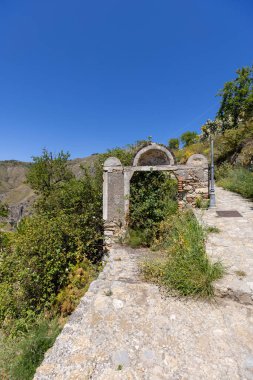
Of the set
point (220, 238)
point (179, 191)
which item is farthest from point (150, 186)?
point (220, 238)

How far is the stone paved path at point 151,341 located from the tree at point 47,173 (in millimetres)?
15857

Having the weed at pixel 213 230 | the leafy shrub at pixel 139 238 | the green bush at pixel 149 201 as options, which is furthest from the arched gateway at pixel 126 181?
the weed at pixel 213 230

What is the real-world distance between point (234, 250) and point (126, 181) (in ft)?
12.7

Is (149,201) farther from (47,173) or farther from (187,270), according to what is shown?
(47,173)

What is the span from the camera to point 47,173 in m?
18.8

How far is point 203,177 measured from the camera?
7.43 metres

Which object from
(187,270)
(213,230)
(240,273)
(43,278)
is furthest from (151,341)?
(43,278)

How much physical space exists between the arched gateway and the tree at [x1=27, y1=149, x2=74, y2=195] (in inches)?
465

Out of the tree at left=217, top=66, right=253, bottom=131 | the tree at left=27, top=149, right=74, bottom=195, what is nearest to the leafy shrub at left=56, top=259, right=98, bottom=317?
the tree at left=27, top=149, right=74, bottom=195

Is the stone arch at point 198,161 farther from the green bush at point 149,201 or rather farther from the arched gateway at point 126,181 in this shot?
the green bush at point 149,201

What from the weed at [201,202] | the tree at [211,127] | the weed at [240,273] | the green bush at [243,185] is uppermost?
the tree at [211,127]

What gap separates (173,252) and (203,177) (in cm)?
393

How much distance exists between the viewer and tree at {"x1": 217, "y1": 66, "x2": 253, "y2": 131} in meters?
24.2

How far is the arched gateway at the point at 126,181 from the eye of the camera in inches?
281
